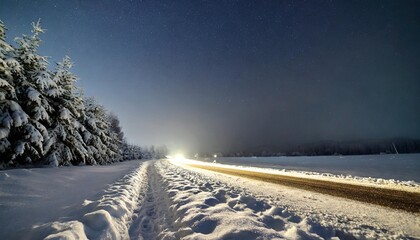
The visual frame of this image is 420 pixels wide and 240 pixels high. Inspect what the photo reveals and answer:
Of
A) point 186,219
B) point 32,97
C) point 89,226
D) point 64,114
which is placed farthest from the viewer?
point 64,114

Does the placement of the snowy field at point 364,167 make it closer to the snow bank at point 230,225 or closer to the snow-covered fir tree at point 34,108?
the snow bank at point 230,225

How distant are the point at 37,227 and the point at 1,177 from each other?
4977mm

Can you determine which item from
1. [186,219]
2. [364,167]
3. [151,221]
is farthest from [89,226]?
[364,167]

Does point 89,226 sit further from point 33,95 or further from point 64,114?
point 64,114

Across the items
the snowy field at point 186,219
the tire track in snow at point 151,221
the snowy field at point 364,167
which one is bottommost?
the tire track in snow at point 151,221

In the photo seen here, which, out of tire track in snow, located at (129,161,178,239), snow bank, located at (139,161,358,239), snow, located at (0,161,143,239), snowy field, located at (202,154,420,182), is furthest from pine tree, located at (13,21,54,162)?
snowy field, located at (202,154,420,182)

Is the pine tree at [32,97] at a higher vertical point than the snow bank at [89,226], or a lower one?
higher

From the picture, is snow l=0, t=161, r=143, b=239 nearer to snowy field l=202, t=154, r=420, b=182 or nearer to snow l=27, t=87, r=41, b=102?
snow l=27, t=87, r=41, b=102

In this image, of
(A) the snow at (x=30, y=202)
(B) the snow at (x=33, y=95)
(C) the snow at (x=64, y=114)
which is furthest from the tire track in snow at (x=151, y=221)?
(C) the snow at (x=64, y=114)

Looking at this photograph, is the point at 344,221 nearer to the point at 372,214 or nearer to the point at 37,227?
the point at 372,214

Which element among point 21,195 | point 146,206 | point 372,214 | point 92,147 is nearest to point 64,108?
point 92,147

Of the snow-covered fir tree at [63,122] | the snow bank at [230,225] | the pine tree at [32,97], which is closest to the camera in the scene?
the snow bank at [230,225]

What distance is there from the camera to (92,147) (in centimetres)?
2225

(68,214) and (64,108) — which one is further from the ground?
(64,108)
